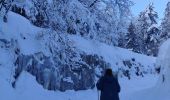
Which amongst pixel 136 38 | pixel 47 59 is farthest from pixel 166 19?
pixel 47 59

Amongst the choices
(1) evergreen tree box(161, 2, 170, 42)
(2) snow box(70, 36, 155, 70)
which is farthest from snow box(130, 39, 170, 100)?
(1) evergreen tree box(161, 2, 170, 42)

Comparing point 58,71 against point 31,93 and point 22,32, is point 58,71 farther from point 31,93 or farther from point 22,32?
point 31,93

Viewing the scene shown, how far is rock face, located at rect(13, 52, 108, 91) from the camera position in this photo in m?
17.0

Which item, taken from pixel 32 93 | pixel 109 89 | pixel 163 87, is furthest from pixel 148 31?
pixel 109 89

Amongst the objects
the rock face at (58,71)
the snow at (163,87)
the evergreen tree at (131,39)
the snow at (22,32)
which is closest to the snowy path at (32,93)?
the rock face at (58,71)

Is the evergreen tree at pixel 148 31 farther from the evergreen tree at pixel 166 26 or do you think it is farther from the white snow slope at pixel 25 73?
the white snow slope at pixel 25 73

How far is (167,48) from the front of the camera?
71.0 ft

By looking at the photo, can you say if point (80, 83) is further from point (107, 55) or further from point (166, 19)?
point (166, 19)

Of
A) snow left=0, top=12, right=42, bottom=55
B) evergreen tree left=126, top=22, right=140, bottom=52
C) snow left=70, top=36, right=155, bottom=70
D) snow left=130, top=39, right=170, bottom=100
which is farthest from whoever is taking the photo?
evergreen tree left=126, top=22, right=140, bottom=52

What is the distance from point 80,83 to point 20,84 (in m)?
6.77

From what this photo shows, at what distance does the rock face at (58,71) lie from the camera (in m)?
17.0

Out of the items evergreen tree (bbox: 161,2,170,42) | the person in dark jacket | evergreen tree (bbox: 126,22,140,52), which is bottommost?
evergreen tree (bbox: 126,22,140,52)

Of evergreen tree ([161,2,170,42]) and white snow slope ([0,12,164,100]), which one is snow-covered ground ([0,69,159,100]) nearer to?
white snow slope ([0,12,164,100])

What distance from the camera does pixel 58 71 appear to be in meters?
19.5
